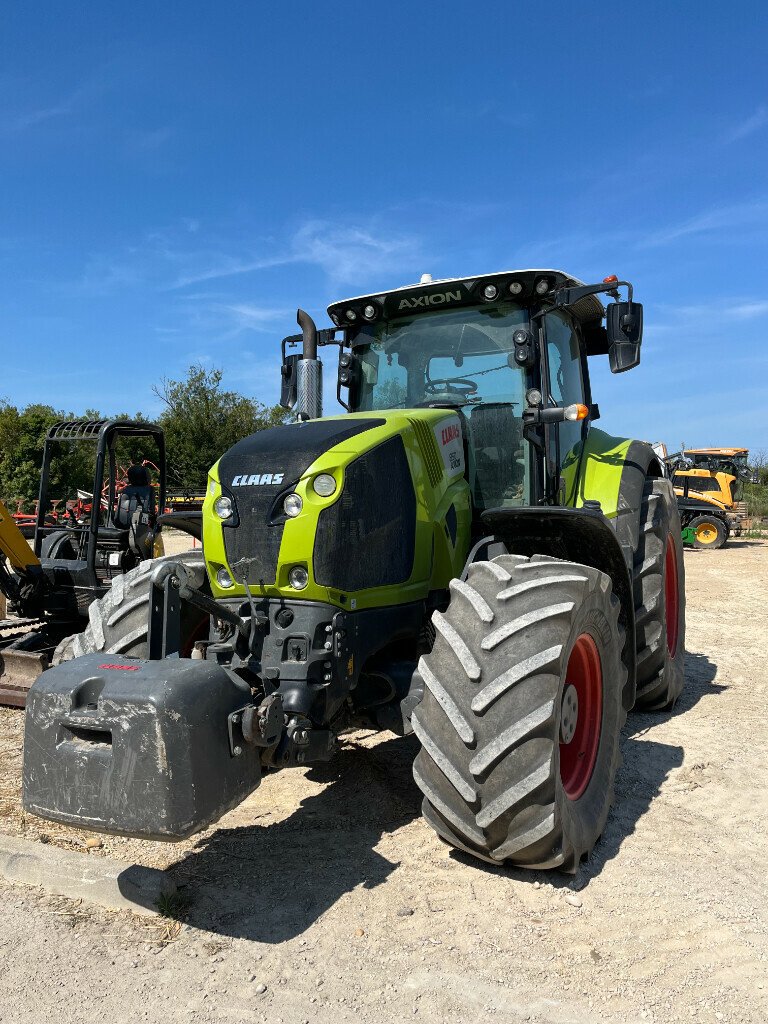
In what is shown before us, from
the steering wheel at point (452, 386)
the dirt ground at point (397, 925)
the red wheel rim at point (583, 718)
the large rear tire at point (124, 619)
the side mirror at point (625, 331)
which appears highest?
the side mirror at point (625, 331)

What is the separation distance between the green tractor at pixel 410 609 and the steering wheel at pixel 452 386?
16 mm

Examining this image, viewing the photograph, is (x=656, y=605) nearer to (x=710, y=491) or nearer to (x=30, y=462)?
(x=710, y=491)

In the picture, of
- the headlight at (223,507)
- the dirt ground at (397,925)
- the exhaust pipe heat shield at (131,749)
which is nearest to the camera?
the dirt ground at (397,925)

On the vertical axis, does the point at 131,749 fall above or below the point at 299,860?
above

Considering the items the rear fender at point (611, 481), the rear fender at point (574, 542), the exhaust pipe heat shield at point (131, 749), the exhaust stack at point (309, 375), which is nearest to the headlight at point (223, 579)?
the exhaust pipe heat shield at point (131, 749)

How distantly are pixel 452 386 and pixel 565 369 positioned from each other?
36.1 inches

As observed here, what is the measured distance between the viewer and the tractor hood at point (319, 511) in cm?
359

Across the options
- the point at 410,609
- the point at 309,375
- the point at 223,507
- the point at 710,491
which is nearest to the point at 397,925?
the point at 410,609

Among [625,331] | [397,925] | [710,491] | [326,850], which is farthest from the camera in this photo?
[710,491]

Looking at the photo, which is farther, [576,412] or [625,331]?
[625,331]

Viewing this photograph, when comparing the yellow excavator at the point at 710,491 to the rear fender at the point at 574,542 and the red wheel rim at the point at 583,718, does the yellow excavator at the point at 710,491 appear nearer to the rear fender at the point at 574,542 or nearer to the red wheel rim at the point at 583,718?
the rear fender at the point at 574,542

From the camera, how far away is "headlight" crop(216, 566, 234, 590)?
377 centimetres

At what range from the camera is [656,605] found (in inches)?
206

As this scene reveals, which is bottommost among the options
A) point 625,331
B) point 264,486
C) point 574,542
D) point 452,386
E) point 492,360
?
point 574,542
